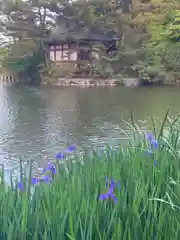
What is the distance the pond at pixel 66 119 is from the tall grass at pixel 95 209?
1.56m

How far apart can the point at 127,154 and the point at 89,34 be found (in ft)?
52.0

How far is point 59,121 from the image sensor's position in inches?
315

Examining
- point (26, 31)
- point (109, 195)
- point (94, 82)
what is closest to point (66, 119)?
point (109, 195)

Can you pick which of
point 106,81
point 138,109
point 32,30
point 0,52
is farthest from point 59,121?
point 0,52

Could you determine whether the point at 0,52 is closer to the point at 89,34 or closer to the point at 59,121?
the point at 89,34

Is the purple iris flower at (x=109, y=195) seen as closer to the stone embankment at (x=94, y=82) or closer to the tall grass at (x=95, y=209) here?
the tall grass at (x=95, y=209)

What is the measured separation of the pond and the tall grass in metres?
1.56

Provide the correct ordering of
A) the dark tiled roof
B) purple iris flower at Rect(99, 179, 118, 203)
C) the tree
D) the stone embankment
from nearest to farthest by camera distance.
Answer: purple iris flower at Rect(99, 179, 118, 203)
the stone embankment
the dark tiled roof
the tree

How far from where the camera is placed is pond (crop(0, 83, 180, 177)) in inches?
217

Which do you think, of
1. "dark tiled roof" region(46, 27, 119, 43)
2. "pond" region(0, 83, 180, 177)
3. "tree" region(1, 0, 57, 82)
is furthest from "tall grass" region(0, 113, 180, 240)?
"tree" region(1, 0, 57, 82)

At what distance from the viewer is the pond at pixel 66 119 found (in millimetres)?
5523

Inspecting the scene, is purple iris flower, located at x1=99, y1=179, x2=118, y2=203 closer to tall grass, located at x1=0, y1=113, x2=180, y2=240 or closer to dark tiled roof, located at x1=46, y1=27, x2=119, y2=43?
tall grass, located at x1=0, y1=113, x2=180, y2=240

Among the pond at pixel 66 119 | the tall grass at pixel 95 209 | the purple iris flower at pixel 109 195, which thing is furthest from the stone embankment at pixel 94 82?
the purple iris flower at pixel 109 195

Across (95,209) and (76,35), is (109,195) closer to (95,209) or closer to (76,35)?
(95,209)
